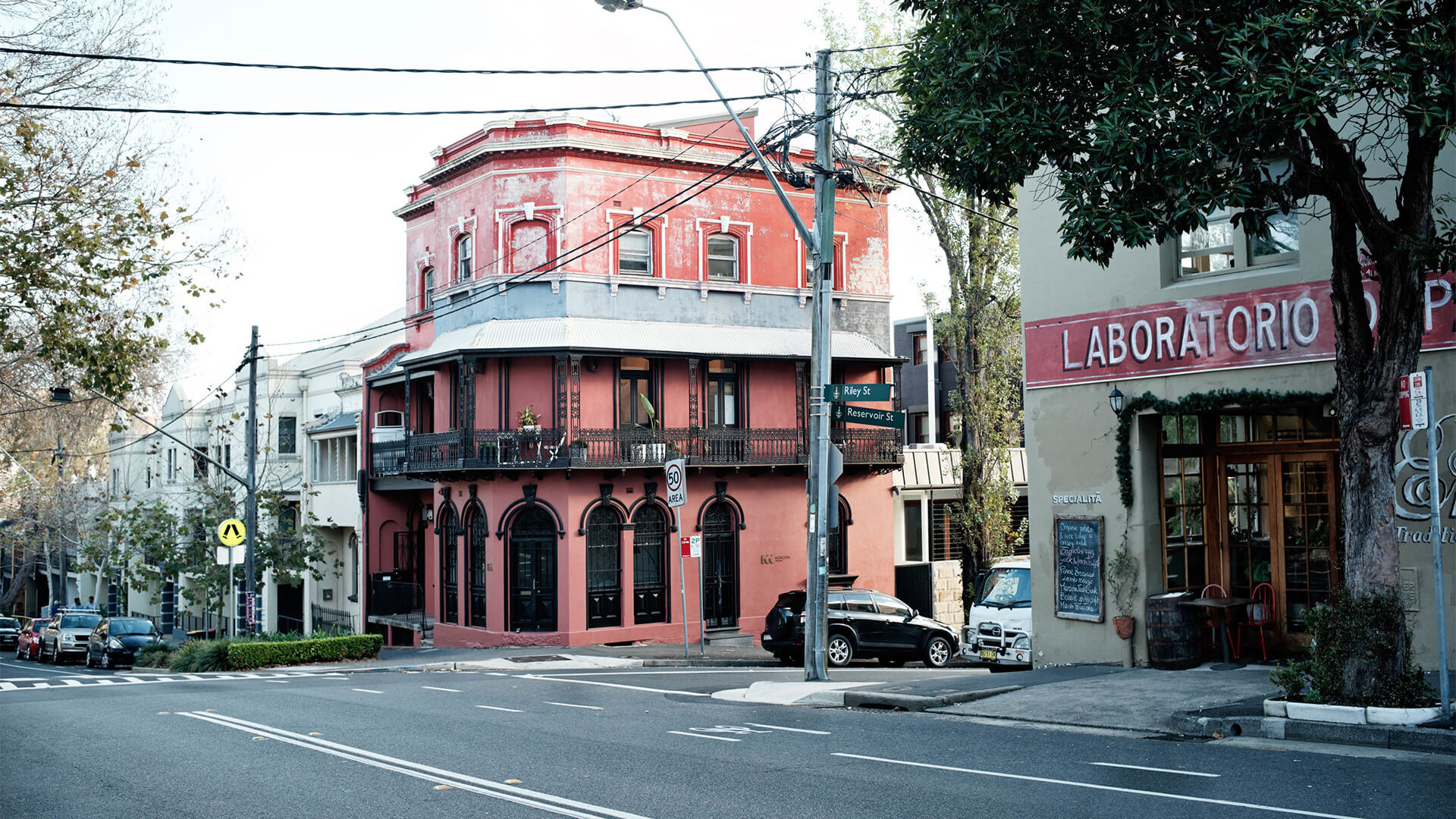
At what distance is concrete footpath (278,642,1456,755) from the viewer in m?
10.8

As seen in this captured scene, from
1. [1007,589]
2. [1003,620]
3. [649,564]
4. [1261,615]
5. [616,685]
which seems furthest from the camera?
[649,564]

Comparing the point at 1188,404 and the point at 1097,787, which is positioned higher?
the point at 1188,404

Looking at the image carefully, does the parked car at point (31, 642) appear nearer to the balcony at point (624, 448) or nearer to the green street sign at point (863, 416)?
the balcony at point (624, 448)

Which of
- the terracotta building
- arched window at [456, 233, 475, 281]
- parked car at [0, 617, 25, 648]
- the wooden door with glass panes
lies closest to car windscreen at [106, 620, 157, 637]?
the terracotta building

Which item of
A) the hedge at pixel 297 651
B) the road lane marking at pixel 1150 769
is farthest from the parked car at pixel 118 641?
the road lane marking at pixel 1150 769

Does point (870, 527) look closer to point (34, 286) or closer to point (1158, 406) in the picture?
point (1158, 406)

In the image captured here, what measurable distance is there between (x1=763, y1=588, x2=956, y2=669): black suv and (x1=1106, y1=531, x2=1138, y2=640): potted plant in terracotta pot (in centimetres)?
772

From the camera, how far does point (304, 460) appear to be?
42.2 metres

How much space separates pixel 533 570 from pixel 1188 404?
705 inches

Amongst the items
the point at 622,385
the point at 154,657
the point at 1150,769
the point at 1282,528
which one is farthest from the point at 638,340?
the point at 1150,769

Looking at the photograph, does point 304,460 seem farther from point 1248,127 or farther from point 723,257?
point 1248,127

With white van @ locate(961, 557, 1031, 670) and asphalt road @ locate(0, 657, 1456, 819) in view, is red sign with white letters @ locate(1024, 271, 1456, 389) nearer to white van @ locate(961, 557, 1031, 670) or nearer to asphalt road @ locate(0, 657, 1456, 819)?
white van @ locate(961, 557, 1031, 670)

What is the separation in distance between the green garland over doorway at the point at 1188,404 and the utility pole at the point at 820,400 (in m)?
4.34

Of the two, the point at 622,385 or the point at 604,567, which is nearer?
the point at 604,567
